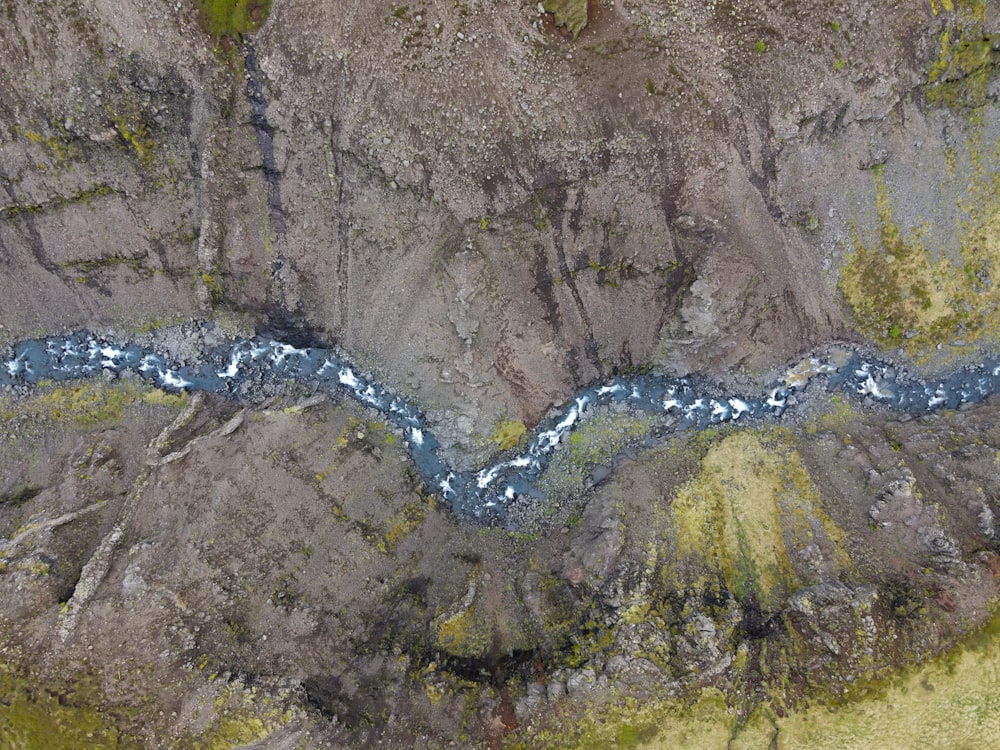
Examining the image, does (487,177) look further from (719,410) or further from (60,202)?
(60,202)

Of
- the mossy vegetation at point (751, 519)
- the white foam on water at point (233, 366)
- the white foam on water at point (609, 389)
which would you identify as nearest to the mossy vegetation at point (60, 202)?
the white foam on water at point (233, 366)

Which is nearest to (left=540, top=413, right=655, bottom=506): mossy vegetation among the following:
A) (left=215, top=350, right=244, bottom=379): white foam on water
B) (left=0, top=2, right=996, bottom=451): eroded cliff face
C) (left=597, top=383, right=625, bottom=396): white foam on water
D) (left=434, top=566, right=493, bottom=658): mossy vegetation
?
(left=597, top=383, right=625, bottom=396): white foam on water

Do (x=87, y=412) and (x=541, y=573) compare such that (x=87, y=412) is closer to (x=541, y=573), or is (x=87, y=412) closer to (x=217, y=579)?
(x=217, y=579)

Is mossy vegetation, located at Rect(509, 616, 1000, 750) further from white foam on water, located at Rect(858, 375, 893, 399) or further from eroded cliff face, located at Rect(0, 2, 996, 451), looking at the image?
eroded cliff face, located at Rect(0, 2, 996, 451)

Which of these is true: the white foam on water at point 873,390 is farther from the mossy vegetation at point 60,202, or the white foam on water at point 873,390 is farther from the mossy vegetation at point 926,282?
the mossy vegetation at point 60,202

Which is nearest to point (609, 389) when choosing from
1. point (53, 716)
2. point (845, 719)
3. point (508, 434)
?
point (508, 434)

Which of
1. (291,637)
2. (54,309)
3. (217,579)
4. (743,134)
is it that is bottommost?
(291,637)

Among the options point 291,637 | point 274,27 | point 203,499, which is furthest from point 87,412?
point 274,27
